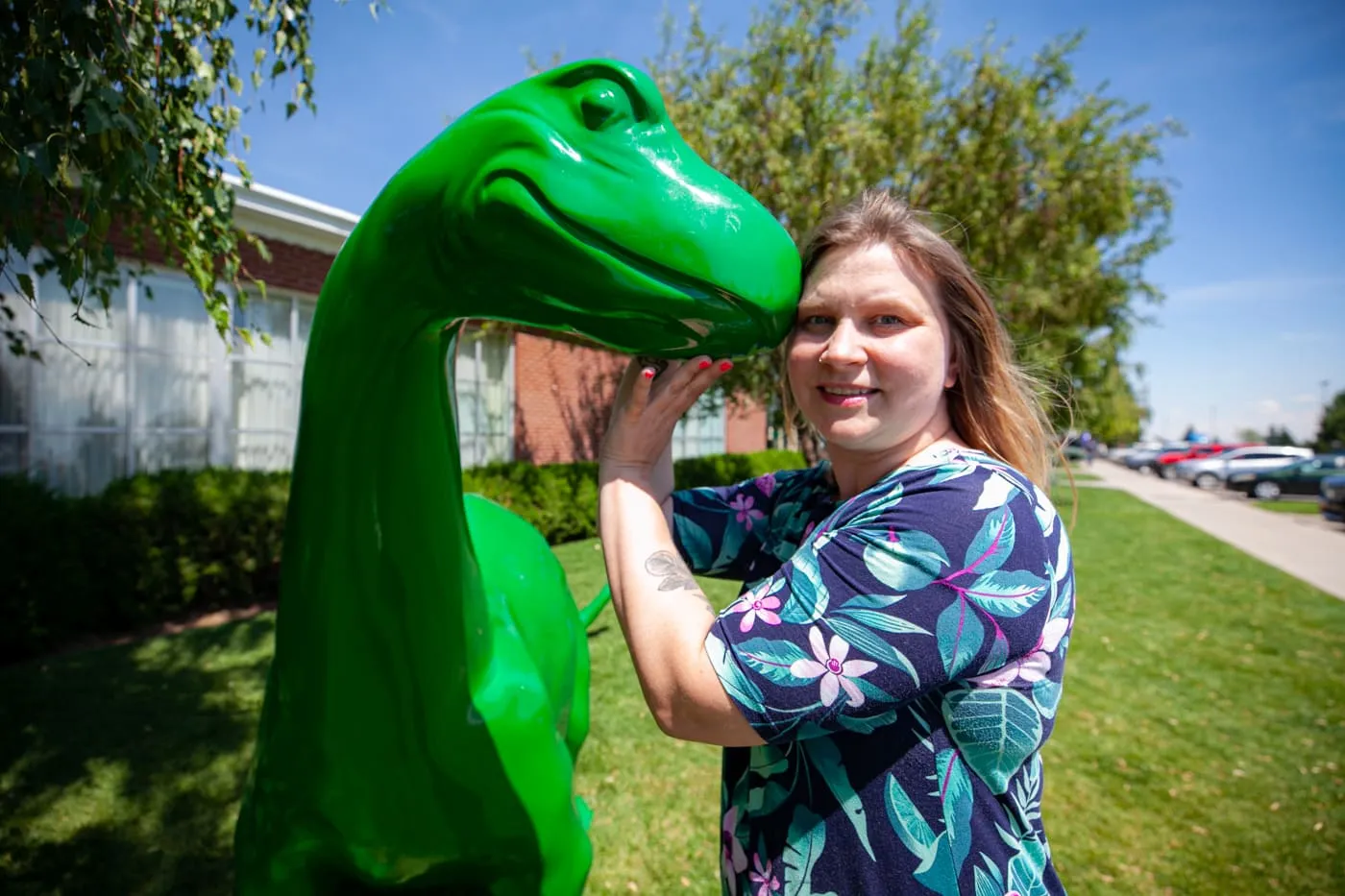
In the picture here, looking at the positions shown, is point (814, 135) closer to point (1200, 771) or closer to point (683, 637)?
point (1200, 771)

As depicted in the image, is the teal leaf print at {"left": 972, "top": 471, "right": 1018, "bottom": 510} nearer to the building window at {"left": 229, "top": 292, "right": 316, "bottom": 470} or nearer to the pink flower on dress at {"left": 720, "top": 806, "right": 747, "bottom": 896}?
the pink flower on dress at {"left": 720, "top": 806, "right": 747, "bottom": 896}

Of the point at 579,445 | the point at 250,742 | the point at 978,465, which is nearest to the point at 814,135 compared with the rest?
Answer: the point at 579,445

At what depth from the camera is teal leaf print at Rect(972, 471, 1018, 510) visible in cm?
95

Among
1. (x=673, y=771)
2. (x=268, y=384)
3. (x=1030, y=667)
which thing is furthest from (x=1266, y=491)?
(x=1030, y=667)

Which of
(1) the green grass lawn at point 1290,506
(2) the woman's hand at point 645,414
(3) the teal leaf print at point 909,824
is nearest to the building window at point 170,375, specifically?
(2) the woman's hand at point 645,414

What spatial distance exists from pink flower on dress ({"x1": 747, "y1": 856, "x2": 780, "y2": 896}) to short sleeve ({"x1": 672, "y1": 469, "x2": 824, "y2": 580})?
50 centimetres

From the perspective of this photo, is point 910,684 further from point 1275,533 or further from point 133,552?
point 1275,533

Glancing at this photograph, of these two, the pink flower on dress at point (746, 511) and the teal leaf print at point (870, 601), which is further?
the pink flower on dress at point (746, 511)

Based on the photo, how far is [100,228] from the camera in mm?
2133

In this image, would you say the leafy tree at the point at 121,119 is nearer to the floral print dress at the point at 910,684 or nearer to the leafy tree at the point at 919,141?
the floral print dress at the point at 910,684

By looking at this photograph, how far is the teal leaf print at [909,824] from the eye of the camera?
0.97 m

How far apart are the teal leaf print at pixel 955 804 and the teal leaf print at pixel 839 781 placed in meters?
0.10

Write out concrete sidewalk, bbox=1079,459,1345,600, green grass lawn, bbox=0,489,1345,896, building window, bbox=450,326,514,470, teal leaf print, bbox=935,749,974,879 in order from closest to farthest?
teal leaf print, bbox=935,749,974,879, green grass lawn, bbox=0,489,1345,896, concrete sidewalk, bbox=1079,459,1345,600, building window, bbox=450,326,514,470

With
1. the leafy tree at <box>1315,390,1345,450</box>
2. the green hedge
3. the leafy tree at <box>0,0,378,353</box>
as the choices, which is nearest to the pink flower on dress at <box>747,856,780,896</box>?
the leafy tree at <box>0,0,378,353</box>
